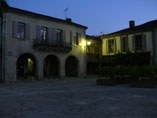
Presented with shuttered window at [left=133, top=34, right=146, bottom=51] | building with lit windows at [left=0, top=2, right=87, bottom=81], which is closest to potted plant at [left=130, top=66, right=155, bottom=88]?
shuttered window at [left=133, top=34, right=146, bottom=51]

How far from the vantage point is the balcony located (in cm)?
1944

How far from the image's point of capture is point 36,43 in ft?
63.6

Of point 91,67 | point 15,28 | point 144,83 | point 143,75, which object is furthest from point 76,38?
point 144,83

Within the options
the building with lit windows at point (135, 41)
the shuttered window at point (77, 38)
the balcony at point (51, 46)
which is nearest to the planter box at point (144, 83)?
the building with lit windows at point (135, 41)

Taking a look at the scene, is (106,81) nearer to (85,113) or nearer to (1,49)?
(85,113)

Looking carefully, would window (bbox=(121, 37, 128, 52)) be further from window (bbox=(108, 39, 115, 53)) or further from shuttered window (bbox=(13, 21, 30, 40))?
shuttered window (bbox=(13, 21, 30, 40))

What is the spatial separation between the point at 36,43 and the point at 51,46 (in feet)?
6.06

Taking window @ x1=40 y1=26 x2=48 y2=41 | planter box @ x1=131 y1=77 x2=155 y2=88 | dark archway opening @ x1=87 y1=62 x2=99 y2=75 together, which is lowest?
planter box @ x1=131 y1=77 x2=155 y2=88

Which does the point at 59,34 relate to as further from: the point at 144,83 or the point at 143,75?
the point at 144,83

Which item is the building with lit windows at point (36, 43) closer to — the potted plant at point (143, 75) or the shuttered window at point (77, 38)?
the shuttered window at point (77, 38)

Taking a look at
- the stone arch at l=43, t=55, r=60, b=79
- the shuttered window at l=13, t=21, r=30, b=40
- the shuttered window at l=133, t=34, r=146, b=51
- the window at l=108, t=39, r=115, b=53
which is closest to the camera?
the shuttered window at l=13, t=21, r=30, b=40

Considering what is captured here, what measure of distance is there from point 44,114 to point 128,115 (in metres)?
2.40

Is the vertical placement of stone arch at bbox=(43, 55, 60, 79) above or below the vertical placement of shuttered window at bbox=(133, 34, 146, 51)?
below

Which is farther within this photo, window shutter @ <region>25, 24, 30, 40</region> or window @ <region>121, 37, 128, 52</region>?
window @ <region>121, 37, 128, 52</region>
